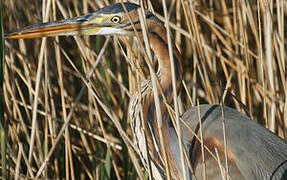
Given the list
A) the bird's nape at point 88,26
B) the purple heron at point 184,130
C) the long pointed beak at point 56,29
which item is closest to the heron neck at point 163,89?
the purple heron at point 184,130

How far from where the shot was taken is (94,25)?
129cm

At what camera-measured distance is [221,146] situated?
1304mm

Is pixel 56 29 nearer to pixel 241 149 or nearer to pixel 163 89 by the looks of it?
pixel 163 89

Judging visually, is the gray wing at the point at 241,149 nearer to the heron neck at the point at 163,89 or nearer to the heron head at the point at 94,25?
the heron neck at the point at 163,89

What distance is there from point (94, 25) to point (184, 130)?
0.44m

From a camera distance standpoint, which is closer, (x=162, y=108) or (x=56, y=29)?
(x=56, y=29)

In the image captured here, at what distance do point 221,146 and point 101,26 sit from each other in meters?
0.52

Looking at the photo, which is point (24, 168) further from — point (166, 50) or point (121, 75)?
point (166, 50)

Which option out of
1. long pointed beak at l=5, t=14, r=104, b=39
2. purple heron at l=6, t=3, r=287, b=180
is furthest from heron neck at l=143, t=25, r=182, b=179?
long pointed beak at l=5, t=14, r=104, b=39

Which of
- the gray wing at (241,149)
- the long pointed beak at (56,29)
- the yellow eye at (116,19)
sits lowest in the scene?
the gray wing at (241,149)

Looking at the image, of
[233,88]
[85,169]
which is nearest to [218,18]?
[233,88]

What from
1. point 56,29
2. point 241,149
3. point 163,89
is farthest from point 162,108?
point 56,29

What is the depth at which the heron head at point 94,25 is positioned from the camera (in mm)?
1230

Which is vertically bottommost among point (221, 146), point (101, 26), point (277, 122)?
point (277, 122)
